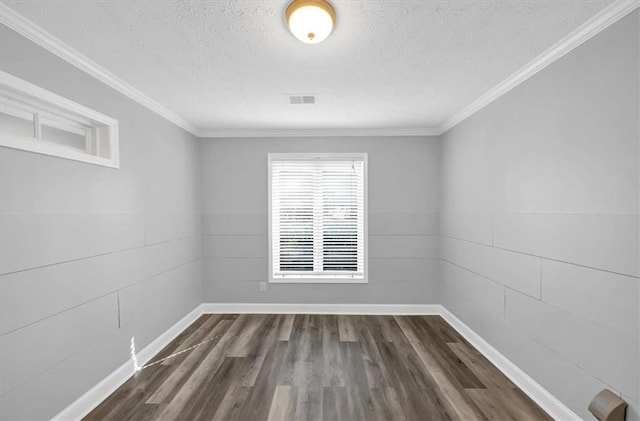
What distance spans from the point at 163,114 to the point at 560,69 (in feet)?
12.1

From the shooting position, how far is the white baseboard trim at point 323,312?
217 centimetres

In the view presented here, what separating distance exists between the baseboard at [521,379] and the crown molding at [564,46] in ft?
7.99

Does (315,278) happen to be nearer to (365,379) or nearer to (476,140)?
(365,379)

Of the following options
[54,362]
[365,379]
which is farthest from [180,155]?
[365,379]

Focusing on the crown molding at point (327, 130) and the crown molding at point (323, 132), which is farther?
the crown molding at point (323, 132)

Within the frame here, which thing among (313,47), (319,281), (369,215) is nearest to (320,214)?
(369,215)

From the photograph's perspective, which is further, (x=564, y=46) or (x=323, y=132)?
(x=323, y=132)

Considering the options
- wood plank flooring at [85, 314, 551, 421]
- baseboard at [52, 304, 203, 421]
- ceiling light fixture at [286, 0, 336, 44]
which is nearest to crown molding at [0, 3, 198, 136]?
ceiling light fixture at [286, 0, 336, 44]

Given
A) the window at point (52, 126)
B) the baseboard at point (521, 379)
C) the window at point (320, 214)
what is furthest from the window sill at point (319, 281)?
the window at point (52, 126)

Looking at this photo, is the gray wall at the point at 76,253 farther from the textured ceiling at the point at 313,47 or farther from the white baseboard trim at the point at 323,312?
the textured ceiling at the point at 313,47

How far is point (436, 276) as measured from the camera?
4309 mm

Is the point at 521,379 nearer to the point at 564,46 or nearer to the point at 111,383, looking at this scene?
the point at 564,46

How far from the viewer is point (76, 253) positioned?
2186 mm

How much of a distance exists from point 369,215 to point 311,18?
297 centimetres
